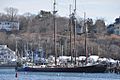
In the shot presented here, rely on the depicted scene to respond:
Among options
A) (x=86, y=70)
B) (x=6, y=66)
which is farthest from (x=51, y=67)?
(x=6, y=66)

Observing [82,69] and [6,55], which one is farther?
[6,55]

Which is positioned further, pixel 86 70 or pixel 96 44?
pixel 96 44

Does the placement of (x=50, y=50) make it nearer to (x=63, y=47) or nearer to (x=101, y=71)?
(x=63, y=47)

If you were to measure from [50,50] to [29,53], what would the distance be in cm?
918

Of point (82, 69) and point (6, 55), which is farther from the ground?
point (82, 69)

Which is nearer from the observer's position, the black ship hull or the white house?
the black ship hull

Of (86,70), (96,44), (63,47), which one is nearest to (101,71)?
(86,70)

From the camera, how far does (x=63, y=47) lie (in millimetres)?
171500

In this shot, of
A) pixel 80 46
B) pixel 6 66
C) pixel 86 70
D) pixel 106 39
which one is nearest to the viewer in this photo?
pixel 86 70

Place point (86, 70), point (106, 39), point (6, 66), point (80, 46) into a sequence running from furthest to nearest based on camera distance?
1. point (106, 39)
2. point (80, 46)
3. point (6, 66)
4. point (86, 70)

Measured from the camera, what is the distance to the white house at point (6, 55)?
17593 cm

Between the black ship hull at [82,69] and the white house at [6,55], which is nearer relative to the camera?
the black ship hull at [82,69]

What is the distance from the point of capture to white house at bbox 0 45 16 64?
6926 inches

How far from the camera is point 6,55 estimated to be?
18175 centimetres
